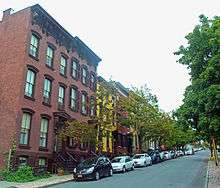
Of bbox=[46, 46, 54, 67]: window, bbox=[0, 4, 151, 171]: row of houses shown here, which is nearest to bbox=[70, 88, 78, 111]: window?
bbox=[0, 4, 151, 171]: row of houses

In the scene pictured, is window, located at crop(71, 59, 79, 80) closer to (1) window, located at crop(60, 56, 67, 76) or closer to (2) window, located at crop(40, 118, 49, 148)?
(1) window, located at crop(60, 56, 67, 76)

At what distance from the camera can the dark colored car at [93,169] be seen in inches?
997

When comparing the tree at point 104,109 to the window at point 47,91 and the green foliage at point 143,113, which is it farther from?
the green foliage at point 143,113

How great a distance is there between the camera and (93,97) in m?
38.2

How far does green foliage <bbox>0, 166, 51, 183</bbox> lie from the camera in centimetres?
2420

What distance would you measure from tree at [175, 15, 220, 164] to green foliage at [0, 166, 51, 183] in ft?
34.7

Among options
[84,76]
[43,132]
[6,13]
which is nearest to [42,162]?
Answer: [43,132]

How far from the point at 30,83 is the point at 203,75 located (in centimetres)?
1478

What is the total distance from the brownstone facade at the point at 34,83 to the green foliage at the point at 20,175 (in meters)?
1.47

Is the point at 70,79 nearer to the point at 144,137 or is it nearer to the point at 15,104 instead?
the point at 15,104

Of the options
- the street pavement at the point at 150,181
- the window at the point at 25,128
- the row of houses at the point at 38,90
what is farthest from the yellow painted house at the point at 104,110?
the window at the point at 25,128

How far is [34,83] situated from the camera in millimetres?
29812

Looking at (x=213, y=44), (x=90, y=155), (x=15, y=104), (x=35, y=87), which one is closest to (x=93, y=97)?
(x=90, y=155)

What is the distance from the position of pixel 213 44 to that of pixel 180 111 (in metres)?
5.09
